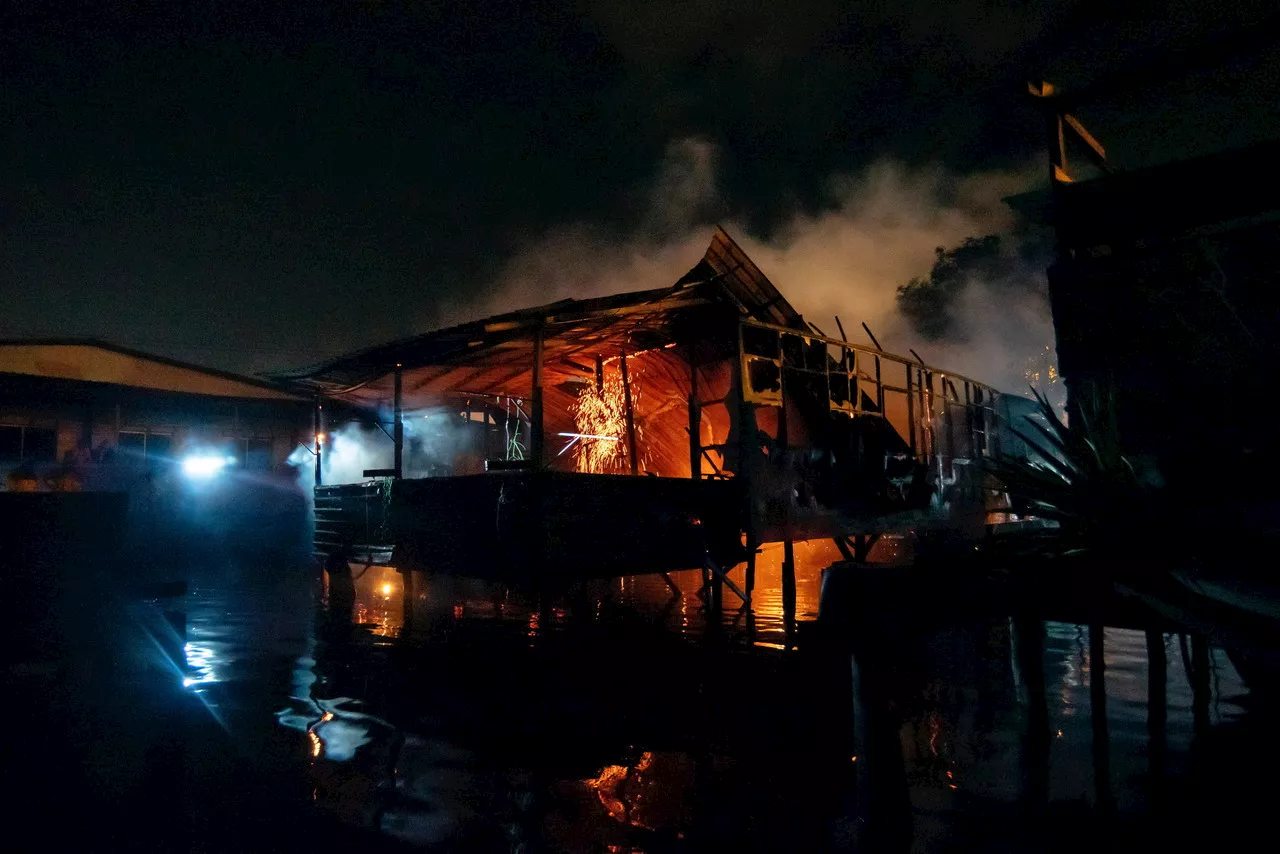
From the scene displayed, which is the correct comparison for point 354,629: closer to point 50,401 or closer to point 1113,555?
point 1113,555

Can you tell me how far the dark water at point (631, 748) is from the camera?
3939mm

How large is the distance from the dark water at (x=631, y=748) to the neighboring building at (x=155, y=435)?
551 inches

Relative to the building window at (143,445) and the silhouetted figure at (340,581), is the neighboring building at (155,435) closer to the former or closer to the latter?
the building window at (143,445)

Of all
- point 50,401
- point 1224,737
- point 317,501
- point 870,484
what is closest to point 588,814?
point 1224,737

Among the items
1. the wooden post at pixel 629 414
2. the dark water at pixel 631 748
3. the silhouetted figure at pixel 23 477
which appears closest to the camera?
the dark water at pixel 631 748

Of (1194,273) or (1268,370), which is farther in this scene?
(1194,273)

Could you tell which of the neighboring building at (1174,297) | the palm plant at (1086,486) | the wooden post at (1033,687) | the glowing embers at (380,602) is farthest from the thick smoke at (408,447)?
the palm plant at (1086,486)

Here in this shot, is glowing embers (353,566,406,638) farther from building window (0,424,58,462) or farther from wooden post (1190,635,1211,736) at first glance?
building window (0,424,58,462)

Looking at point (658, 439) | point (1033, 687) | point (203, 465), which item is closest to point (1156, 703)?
point (1033, 687)

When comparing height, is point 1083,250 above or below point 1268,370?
above

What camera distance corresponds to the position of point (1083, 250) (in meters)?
6.11

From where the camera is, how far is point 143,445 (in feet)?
66.6

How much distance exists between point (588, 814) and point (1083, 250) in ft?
20.4

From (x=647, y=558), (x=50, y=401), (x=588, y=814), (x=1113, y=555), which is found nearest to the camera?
(x=1113, y=555)
